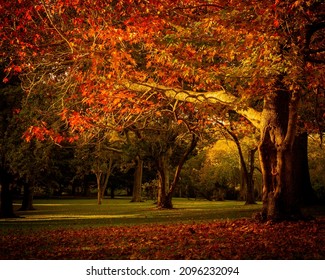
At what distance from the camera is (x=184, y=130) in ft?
97.5

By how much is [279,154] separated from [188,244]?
5649 millimetres

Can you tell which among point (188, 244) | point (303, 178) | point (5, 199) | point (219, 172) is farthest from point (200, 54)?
point (219, 172)

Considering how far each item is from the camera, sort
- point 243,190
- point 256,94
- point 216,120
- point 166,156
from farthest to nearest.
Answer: point 243,190 < point 166,156 < point 216,120 < point 256,94

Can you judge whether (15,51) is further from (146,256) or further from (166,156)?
(166,156)

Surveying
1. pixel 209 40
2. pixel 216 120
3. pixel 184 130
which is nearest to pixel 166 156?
pixel 184 130

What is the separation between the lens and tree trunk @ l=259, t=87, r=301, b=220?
570 inches

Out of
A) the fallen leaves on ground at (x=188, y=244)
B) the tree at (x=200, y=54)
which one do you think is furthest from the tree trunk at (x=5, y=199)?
the fallen leaves on ground at (x=188, y=244)

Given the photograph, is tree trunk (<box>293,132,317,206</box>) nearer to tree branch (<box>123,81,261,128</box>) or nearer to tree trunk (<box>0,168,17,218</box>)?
tree branch (<box>123,81,261,128</box>)

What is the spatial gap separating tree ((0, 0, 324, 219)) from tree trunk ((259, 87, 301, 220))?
34 millimetres

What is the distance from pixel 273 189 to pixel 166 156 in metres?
17.8

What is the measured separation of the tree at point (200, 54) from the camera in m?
12.5

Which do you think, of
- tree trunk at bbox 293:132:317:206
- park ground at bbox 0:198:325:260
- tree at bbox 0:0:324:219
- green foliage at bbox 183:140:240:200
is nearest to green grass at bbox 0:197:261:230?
tree trunk at bbox 293:132:317:206

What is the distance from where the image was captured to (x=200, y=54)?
45.7 ft

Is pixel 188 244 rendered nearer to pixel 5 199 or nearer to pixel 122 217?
pixel 122 217
